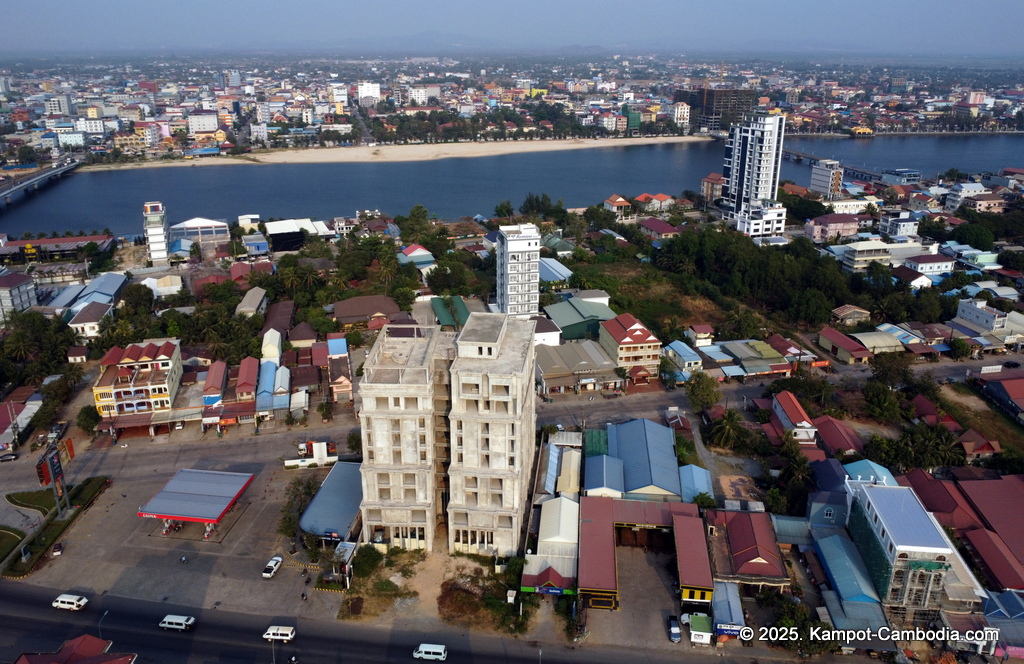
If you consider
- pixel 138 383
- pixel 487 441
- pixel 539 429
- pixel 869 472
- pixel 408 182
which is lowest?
pixel 539 429

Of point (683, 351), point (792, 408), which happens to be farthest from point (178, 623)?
point (683, 351)

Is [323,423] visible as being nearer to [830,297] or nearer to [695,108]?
[830,297]

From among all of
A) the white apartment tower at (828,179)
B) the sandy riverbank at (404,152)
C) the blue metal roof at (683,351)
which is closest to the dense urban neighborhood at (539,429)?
the blue metal roof at (683,351)

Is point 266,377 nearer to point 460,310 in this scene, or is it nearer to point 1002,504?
point 460,310

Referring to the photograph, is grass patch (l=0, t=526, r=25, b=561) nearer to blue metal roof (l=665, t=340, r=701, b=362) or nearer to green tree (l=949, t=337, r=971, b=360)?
blue metal roof (l=665, t=340, r=701, b=362)

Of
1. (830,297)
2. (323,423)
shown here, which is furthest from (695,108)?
(323,423)
